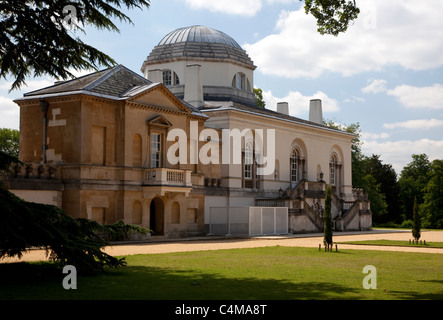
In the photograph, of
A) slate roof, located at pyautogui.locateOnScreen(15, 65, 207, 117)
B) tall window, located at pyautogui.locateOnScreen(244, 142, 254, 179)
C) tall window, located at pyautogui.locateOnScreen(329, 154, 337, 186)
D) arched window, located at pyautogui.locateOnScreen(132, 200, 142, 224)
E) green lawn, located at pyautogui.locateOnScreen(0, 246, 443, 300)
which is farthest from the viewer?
tall window, located at pyautogui.locateOnScreen(329, 154, 337, 186)

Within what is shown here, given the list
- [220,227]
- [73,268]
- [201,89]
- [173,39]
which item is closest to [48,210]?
[73,268]

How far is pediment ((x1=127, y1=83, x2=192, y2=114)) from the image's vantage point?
35.6 metres

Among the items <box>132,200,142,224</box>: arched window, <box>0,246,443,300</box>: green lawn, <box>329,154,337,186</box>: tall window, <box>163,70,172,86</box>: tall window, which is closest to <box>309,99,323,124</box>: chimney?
<box>329,154,337,186</box>: tall window

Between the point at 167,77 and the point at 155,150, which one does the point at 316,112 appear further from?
the point at 155,150

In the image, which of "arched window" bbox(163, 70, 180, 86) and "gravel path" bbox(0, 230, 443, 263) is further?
"arched window" bbox(163, 70, 180, 86)

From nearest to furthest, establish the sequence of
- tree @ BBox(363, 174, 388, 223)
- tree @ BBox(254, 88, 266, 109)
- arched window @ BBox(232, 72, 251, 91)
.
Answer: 1. arched window @ BBox(232, 72, 251, 91)
2. tree @ BBox(254, 88, 266, 109)
3. tree @ BBox(363, 174, 388, 223)

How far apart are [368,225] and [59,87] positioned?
31.1 metres

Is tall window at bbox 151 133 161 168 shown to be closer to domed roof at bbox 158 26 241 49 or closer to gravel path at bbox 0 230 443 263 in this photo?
gravel path at bbox 0 230 443 263

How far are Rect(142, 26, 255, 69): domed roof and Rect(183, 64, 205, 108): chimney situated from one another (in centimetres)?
405

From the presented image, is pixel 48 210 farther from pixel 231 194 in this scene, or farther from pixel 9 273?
pixel 231 194

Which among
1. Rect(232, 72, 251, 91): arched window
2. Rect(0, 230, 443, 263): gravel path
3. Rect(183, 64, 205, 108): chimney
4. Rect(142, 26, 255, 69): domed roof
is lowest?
Rect(0, 230, 443, 263): gravel path

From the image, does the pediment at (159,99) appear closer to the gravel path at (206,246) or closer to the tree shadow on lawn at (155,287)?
the gravel path at (206,246)

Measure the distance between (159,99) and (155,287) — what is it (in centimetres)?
2440

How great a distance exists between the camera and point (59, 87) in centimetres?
3484
